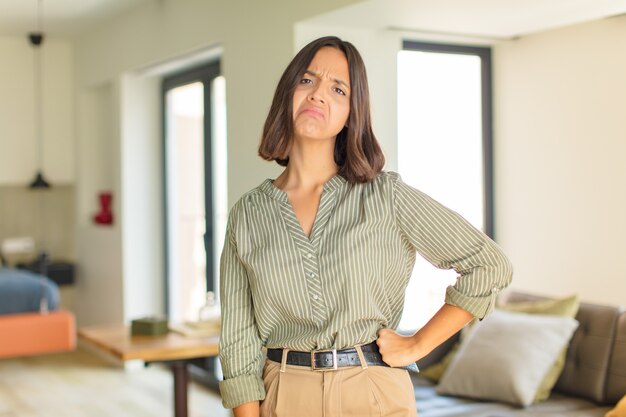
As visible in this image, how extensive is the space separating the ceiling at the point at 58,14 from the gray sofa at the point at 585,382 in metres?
3.43

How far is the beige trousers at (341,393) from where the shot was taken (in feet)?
5.75

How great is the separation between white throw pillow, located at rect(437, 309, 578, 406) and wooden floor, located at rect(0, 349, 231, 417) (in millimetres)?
1589

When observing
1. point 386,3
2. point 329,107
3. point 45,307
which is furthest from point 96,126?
point 329,107

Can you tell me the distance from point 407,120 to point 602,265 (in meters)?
1.18

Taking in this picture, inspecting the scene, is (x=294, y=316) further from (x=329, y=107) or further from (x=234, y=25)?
(x=234, y=25)

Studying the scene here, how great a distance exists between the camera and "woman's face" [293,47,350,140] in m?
1.79

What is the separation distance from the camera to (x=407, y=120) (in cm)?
446

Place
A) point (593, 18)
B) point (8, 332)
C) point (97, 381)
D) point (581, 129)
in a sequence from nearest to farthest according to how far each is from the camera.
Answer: point (593, 18)
point (581, 129)
point (8, 332)
point (97, 381)

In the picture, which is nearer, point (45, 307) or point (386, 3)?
point (386, 3)

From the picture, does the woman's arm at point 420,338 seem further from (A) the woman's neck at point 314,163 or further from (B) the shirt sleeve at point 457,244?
(A) the woman's neck at point 314,163

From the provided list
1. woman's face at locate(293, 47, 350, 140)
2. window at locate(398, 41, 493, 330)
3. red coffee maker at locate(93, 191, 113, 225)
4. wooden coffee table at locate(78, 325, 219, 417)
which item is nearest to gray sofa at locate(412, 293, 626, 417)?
window at locate(398, 41, 493, 330)

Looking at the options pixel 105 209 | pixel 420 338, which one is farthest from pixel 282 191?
pixel 105 209

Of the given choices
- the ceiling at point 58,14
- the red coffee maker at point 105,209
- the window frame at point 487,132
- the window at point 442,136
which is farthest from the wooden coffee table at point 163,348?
the red coffee maker at point 105,209

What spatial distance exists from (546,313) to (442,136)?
1.18 meters
